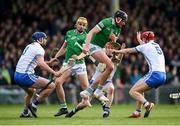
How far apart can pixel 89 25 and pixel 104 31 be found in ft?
50.1

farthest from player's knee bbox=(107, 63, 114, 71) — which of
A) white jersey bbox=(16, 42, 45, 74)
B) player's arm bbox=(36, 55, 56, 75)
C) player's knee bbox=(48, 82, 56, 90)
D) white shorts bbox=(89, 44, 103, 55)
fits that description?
white jersey bbox=(16, 42, 45, 74)

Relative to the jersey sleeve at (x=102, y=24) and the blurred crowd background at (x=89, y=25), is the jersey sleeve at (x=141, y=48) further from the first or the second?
the blurred crowd background at (x=89, y=25)

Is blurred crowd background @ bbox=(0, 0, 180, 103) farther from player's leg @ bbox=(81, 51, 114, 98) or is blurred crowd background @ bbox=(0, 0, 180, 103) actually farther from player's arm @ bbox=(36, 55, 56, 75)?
player's arm @ bbox=(36, 55, 56, 75)

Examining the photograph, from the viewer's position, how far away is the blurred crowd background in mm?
33375

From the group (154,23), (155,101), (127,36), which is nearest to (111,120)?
(155,101)

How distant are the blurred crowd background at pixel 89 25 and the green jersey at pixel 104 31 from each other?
11263 millimetres

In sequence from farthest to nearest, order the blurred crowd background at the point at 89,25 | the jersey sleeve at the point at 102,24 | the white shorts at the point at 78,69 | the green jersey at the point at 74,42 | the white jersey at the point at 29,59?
the blurred crowd background at the point at 89,25
the green jersey at the point at 74,42
the white shorts at the point at 78,69
the white jersey at the point at 29,59
the jersey sleeve at the point at 102,24

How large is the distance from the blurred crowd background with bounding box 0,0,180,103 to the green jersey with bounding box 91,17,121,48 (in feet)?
37.0

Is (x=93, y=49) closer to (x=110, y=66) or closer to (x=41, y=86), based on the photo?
(x=110, y=66)

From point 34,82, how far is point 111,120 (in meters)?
2.44

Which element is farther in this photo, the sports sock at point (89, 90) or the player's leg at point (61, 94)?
the player's leg at point (61, 94)

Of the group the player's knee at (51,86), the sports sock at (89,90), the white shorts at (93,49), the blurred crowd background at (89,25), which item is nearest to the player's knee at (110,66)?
the white shorts at (93,49)

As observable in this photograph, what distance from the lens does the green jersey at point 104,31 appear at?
2091 cm

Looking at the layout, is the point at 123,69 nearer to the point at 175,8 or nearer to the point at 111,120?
the point at 175,8
